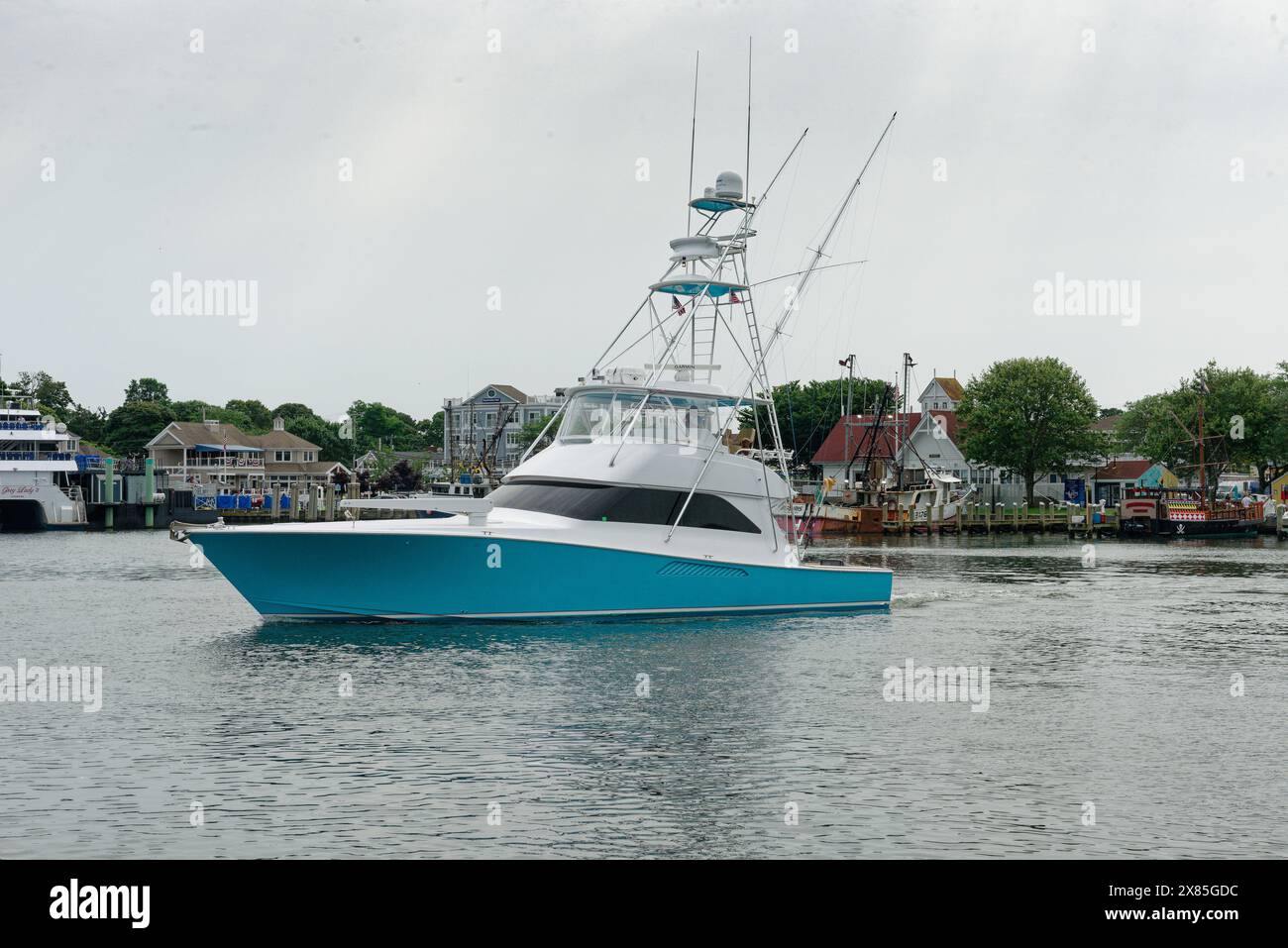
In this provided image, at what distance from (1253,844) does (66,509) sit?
87783mm

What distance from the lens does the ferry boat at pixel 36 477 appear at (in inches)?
3312

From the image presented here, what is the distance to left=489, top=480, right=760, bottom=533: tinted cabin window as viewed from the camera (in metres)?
25.2

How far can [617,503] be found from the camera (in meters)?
25.2

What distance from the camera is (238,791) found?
12680 mm

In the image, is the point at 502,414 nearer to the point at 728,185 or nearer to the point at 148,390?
the point at 148,390

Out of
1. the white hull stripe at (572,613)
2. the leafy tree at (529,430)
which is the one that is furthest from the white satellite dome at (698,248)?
the leafy tree at (529,430)

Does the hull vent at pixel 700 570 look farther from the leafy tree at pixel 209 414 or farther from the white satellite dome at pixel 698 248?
the leafy tree at pixel 209 414

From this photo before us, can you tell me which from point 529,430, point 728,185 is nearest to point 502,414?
point 529,430

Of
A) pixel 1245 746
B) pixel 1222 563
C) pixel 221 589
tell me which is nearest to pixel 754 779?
pixel 1245 746

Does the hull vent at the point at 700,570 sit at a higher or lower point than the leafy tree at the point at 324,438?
lower

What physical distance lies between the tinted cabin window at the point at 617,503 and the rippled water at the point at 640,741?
7.45 ft
